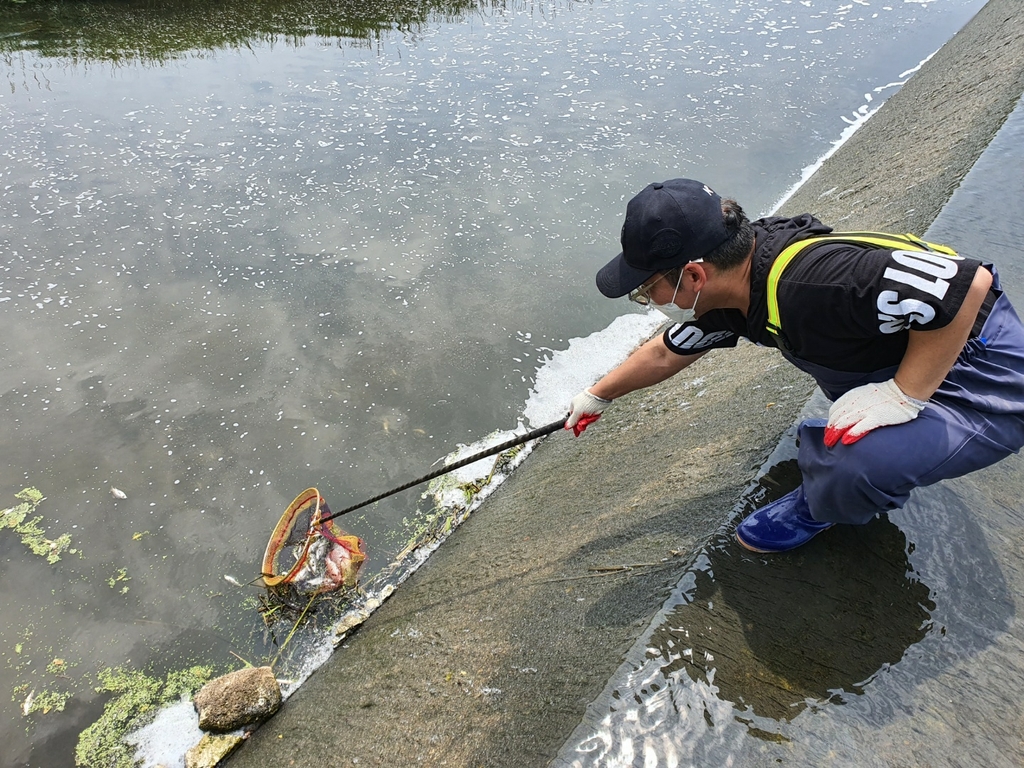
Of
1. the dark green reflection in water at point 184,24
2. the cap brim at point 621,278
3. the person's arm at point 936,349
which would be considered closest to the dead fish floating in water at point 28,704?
the cap brim at point 621,278

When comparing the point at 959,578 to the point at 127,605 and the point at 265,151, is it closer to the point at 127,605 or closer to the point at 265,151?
the point at 127,605

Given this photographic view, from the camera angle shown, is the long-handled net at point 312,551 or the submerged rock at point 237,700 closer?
the submerged rock at point 237,700

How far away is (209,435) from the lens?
3.86 meters

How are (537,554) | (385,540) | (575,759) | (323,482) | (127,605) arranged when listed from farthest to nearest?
(323,482), (385,540), (127,605), (537,554), (575,759)

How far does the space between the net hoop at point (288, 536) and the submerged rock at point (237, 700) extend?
0.43 metres

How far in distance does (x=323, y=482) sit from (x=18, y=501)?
1.65m

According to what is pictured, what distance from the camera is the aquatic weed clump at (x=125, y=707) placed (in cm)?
261

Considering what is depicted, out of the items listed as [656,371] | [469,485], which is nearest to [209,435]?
[469,485]

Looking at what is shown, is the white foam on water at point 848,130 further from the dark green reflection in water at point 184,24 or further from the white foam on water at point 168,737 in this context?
the dark green reflection in water at point 184,24

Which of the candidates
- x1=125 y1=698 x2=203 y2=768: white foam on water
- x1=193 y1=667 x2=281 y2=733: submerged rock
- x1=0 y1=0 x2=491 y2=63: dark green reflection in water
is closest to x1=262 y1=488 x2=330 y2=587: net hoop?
x1=193 y1=667 x2=281 y2=733: submerged rock

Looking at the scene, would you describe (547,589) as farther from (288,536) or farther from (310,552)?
(288,536)

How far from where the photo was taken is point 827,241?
67.7 inches

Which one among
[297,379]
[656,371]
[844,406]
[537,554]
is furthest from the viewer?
[297,379]

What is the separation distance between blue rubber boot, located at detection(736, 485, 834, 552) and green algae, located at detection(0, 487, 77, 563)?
3.37 metres
